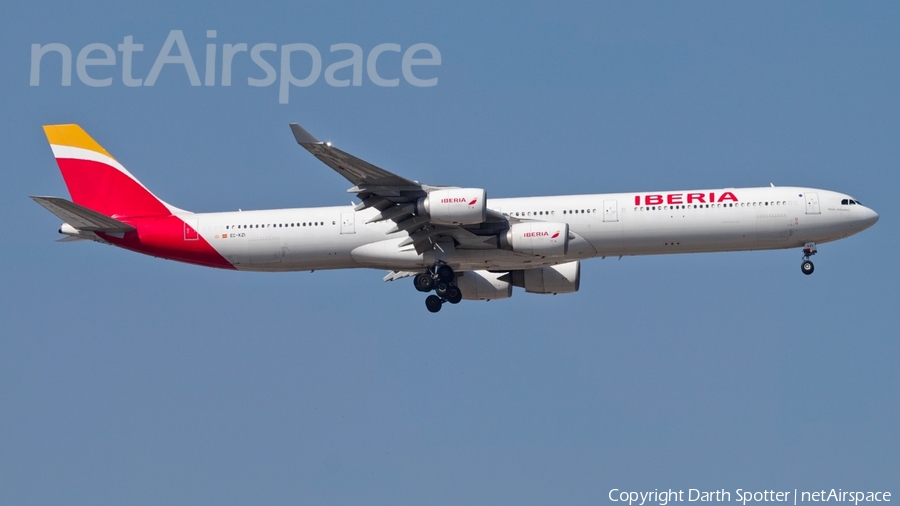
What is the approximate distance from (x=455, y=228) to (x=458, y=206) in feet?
8.06

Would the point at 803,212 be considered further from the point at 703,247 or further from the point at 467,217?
the point at 467,217

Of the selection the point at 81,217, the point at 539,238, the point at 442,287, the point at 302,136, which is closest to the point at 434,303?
the point at 442,287

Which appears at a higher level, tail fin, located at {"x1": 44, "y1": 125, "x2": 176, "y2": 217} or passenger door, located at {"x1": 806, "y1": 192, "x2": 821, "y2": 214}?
tail fin, located at {"x1": 44, "y1": 125, "x2": 176, "y2": 217}

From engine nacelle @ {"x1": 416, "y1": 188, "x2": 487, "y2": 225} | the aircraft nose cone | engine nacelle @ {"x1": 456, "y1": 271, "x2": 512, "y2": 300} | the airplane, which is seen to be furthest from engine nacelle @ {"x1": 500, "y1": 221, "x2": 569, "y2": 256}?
the aircraft nose cone

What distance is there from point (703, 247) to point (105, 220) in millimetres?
25476

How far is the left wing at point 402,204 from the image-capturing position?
48.6 meters

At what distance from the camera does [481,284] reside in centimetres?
5788

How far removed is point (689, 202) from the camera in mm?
52406

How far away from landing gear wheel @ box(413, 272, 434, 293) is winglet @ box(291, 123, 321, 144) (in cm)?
979

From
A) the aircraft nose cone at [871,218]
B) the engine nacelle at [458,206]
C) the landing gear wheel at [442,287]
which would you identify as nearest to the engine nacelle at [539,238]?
the engine nacelle at [458,206]

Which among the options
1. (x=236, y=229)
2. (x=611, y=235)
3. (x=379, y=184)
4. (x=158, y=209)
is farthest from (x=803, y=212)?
(x=158, y=209)

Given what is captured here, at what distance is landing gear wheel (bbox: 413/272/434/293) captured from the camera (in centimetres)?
5422

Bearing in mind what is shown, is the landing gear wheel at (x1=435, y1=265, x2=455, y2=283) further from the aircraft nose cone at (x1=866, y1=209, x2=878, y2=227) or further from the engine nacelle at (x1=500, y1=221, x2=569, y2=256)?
the aircraft nose cone at (x1=866, y1=209, x2=878, y2=227)

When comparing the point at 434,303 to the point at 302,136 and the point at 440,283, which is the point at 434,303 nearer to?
the point at 440,283
